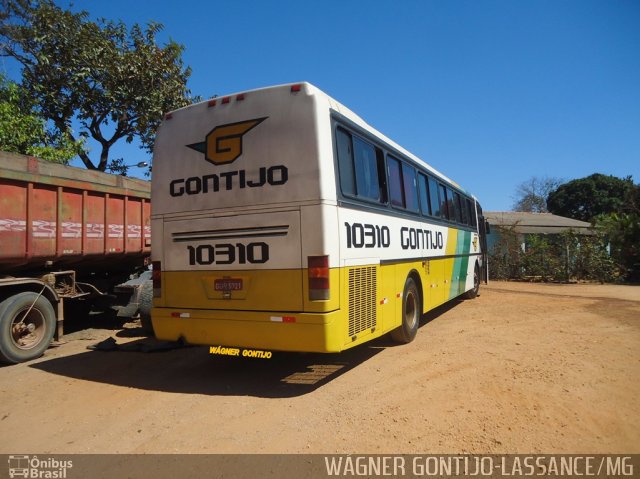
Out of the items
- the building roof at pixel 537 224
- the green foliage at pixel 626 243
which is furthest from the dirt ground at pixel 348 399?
the building roof at pixel 537 224

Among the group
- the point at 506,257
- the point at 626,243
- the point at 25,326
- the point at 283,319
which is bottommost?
the point at 25,326

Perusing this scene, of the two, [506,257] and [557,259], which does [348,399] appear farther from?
[506,257]

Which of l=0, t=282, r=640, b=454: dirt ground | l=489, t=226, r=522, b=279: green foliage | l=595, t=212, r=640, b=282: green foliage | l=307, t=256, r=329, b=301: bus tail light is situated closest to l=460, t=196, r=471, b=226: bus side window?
l=0, t=282, r=640, b=454: dirt ground

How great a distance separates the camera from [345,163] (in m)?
5.17

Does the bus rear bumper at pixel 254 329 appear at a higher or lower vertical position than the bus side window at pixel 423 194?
lower

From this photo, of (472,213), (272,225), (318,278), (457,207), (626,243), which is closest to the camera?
(318,278)

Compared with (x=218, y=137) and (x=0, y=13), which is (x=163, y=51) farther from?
(x=218, y=137)

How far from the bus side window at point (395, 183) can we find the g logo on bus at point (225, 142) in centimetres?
236

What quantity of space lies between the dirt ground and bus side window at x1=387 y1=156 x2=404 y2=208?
2263mm

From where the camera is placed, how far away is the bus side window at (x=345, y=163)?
16.5 feet

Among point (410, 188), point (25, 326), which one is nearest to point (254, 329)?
point (410, 188)

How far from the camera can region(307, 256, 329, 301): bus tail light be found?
4.56 m

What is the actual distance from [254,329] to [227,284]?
63 cm

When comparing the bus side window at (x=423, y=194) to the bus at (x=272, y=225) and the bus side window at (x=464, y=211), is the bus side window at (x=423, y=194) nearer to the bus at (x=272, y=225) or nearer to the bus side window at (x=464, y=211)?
the bus at (x=272, y=225)
